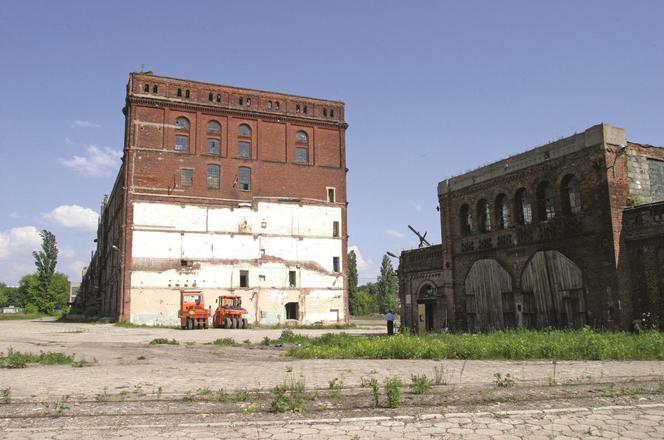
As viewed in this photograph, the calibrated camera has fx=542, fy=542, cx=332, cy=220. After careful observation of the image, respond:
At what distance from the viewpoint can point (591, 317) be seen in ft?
57.8

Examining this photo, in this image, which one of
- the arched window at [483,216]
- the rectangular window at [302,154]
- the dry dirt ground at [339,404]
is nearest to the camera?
the dry dirt ground at [339,404]

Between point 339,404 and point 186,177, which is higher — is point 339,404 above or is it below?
below

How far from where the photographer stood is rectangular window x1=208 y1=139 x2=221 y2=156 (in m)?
45.8

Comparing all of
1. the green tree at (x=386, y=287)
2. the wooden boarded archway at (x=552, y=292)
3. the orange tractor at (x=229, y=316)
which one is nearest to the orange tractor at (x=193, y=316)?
the orange tractor at (x=229, y=316)

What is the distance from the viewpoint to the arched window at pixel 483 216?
22.9 m

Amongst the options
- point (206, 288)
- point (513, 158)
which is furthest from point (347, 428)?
point (206, 288)

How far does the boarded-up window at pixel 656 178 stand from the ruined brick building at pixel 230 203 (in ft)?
102

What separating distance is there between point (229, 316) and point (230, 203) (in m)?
11.0

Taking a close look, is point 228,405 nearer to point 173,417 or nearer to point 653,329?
point 173,417

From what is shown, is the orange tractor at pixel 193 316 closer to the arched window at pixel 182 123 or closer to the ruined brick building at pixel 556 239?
the arched window at pixel 182 123

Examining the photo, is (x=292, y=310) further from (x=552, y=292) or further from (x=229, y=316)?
(x=552, y=292)

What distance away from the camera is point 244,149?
4700 cm

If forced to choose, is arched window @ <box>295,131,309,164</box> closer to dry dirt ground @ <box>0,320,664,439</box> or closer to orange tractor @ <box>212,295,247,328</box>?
orange tractor @ <box>212,295,247,328</box>

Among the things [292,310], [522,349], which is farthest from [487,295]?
[292,310]
